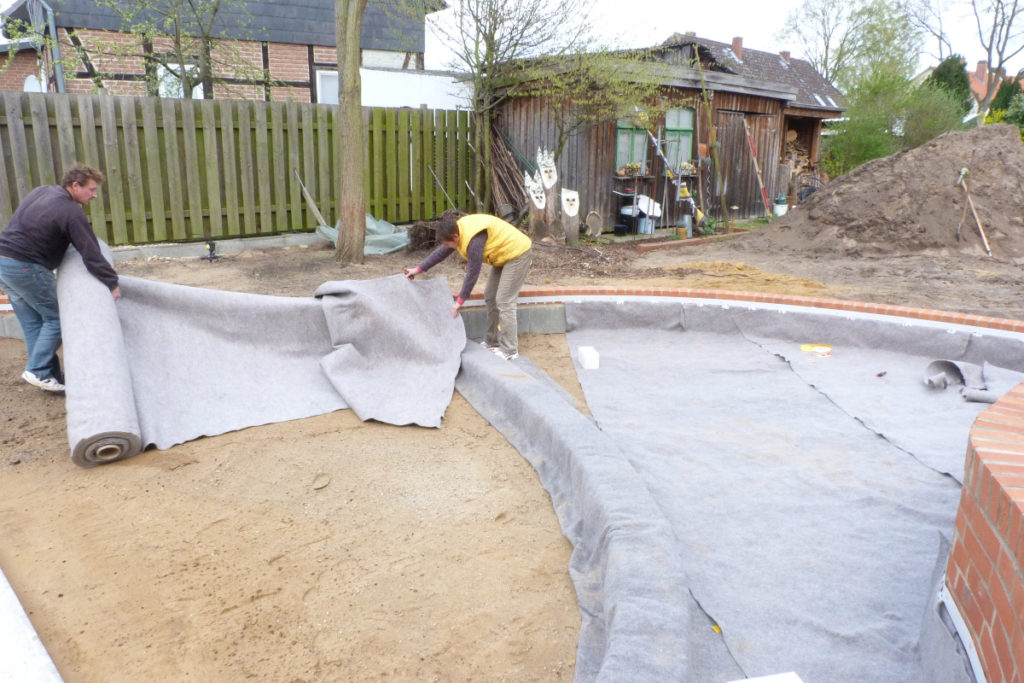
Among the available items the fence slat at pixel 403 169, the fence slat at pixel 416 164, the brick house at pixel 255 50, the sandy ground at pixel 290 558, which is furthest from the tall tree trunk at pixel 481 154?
the sandy ground at pixel 290 558

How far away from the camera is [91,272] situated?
4.32m

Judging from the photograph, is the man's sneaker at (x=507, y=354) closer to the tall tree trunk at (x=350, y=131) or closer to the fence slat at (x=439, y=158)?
the tall tree trunk at (x=350, y=131)

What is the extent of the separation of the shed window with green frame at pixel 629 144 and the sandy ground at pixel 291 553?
7.24 m

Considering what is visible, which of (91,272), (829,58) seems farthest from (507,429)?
(829,58)

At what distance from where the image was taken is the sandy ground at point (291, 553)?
248 centimetres

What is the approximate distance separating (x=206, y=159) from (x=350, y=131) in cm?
221

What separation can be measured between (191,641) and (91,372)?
1.95 m

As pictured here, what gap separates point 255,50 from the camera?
1579 cm

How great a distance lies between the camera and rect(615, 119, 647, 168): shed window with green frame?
1188 cm

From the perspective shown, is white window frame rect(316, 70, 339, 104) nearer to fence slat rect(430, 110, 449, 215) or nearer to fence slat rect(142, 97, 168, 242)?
fence slat rect(430, 110, 449, 215)

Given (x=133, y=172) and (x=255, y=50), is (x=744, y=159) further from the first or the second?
(x=133, y=172)

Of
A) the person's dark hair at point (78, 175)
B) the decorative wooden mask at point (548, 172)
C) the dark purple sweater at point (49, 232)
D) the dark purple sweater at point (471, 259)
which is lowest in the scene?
the dark purple sweater at point (471, 259)

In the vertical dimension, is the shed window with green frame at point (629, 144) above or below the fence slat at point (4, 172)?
above

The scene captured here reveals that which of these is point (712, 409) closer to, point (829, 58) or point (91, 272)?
point (91, 272)
